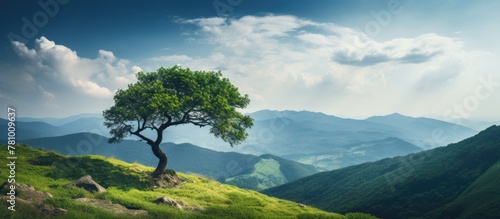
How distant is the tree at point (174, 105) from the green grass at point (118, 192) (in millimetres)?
4559

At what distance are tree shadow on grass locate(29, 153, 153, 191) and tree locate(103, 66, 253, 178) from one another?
3.40m

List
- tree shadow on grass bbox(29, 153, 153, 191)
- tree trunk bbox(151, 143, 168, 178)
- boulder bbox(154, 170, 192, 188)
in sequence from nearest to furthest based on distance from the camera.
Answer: tree shadow on grass bbox(29, 153, 153, 191) < boulder bbox(154, 170, 192, 188) < tree trunk bbox(151, 143, 168, 178)

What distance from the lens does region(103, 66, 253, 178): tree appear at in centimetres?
3612

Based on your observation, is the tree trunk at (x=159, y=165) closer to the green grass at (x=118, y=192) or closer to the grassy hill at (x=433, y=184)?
the green grass at (x=118, y=192)

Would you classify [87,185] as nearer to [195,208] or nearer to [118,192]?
[118,192]

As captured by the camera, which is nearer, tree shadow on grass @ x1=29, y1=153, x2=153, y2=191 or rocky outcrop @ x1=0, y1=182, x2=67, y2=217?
rocky outcrop @ x1=0, y1=182, x2=67, y2=217

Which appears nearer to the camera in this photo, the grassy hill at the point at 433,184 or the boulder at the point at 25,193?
the boulder at the point at 25,193

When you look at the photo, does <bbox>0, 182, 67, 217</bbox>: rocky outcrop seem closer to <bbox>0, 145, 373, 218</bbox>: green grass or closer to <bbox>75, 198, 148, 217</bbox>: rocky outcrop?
<bbox>0, 145, 373, 218</bbox>: green grass

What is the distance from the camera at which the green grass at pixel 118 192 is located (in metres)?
21.1

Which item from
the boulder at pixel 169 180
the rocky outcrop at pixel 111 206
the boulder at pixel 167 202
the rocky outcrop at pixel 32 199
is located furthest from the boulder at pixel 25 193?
the boulder at pixel 169 180

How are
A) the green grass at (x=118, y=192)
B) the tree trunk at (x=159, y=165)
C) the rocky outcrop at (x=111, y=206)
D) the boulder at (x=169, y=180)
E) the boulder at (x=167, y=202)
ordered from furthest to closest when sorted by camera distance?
the tree trunk at (x=159, y=165), the boulder at (x=169, y=180), the boulder at (x=167, y=202), the green grass at (x=118, y=192), the rocky outcrop at (x=111, y=206)

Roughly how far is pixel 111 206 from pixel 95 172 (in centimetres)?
1311

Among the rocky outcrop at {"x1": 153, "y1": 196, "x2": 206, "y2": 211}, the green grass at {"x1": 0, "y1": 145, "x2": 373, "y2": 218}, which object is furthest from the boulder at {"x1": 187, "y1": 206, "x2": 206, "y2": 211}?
the green grass at {"x1": 0, "y1": 145, "x2": 373, "y2": 218}

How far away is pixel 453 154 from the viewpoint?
7461 inches
